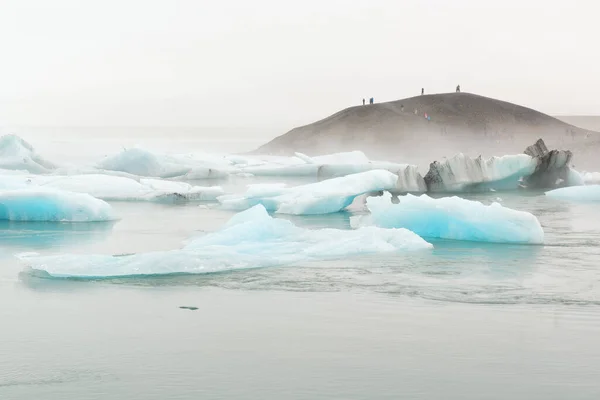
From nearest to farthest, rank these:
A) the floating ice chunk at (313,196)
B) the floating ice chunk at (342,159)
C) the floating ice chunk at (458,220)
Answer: the floating ice chunk at (458,220) → the floating ice chunk at (313,196) → the floating ice chunk at (342,159)

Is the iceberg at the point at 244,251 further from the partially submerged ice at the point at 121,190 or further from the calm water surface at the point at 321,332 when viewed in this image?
the partially submerged ice at the point at 121,190

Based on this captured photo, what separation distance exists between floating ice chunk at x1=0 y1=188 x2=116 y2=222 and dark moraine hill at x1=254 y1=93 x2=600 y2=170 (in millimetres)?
36358

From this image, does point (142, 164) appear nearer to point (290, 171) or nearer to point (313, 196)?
point (290, 171)

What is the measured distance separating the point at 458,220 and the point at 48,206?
7.47 meters

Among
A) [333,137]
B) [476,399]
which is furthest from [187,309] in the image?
[333,137]

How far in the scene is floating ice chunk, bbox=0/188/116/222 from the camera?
54.6ft

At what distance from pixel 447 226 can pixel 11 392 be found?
8.98 meters

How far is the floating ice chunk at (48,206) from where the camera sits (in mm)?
16656

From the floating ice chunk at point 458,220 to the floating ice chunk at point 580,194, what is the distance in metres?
9.99

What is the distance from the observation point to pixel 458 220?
45.7 ft

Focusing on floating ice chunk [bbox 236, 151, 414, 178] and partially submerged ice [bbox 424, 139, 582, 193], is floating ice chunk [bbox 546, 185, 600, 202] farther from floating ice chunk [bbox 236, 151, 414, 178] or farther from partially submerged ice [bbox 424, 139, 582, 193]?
floating ice chunk [bbox 236, 151, 414, 178]

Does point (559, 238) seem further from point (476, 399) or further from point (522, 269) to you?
point (476, 399)

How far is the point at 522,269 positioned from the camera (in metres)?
11.3

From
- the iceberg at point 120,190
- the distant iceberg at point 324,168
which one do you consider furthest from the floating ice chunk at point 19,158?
the distant iceberg at point 324,168
